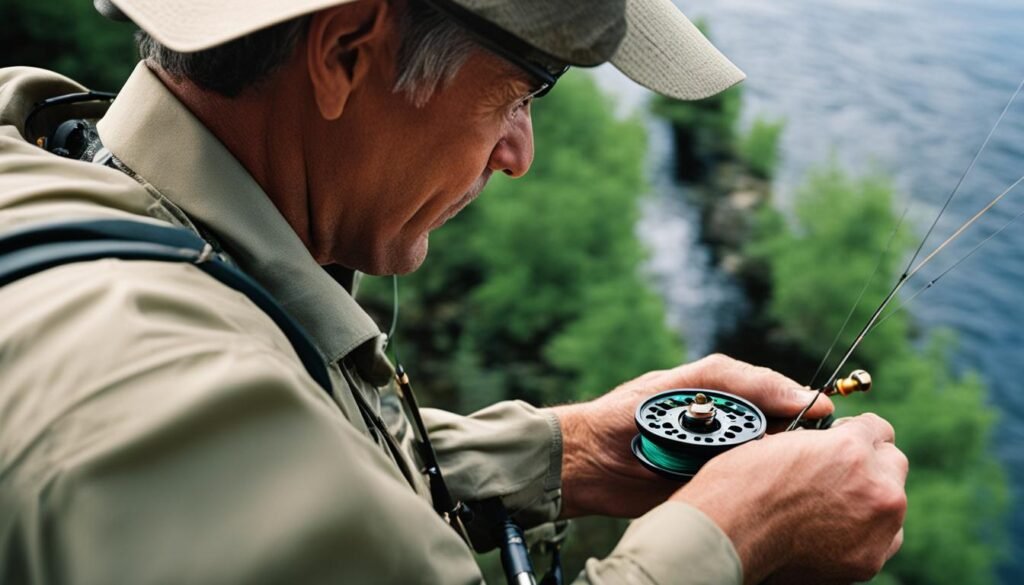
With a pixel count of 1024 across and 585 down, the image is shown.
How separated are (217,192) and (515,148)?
40 centimetres

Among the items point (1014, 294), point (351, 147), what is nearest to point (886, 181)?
point (1014, 294)

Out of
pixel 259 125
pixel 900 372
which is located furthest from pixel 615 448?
pixel 900 372

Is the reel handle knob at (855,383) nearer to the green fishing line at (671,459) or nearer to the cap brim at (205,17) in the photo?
the green fishing line at (671,459)

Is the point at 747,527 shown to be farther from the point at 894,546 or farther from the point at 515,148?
the point at 515,148

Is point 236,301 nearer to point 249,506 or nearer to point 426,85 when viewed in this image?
point 249,506

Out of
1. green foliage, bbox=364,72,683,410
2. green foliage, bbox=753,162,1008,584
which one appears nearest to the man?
green foliage, bbox=753,162,1008,584

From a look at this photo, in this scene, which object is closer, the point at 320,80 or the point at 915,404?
the point at 320,80

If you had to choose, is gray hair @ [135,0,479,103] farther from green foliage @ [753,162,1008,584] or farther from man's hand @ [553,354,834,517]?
green foliage @ [753,162,1008,584]

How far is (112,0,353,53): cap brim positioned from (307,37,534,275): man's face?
0.19 metres

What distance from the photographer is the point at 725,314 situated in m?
9.35

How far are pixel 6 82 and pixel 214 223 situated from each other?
0.47 m

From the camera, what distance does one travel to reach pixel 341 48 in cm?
106

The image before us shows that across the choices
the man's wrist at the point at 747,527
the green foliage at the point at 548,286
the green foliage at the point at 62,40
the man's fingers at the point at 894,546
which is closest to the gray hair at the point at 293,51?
the man's wrist at the point at 747,527

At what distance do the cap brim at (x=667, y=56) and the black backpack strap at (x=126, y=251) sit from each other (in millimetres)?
502
